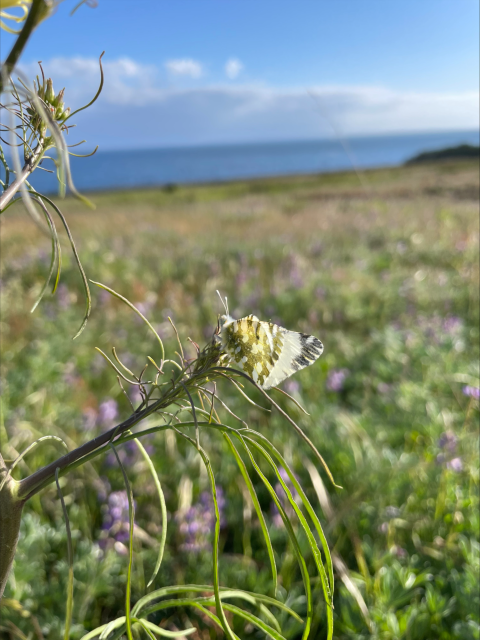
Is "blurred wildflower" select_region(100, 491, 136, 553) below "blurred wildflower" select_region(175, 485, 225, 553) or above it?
above

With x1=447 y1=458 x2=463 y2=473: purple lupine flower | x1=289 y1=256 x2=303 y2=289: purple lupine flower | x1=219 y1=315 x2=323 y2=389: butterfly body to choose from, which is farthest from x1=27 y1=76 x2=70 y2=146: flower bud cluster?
x1=289 y1=256 x2=303 y2=289: purple lupine flower

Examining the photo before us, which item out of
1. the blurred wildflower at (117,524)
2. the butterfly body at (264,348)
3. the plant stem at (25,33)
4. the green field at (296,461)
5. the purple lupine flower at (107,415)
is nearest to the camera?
the plant stem at (25,33)

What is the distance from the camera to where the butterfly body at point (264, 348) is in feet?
1.82

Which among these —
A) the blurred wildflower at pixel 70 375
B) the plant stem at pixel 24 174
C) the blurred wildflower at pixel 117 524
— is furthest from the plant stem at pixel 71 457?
the blurred wildflower at pixel 70 375

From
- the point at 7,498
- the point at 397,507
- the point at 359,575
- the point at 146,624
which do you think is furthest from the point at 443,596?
the point at 7,498

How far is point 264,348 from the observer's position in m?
0.65

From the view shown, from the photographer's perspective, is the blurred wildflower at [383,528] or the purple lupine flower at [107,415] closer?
the blurred wildflower at [383,528]

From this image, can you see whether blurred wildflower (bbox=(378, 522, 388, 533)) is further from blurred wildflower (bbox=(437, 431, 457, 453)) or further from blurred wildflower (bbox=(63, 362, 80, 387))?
blurred wildflower (bbox=(63, 362, 80, 387))

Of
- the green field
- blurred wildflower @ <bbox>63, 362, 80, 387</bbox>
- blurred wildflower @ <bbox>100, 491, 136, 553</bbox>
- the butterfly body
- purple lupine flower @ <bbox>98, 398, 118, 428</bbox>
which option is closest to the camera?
the butterfly body

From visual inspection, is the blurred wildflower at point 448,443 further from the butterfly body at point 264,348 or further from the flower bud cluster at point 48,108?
the flower bud cluster at point 48,108

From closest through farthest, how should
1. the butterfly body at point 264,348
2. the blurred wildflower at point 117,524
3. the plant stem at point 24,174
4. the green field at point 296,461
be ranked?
the plant stem at point 24,174, the butterfly body at point 264,348, the green field at point 296,461, the blurred wildflower at point 117,524

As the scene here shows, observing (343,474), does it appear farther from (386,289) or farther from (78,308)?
(78,308)

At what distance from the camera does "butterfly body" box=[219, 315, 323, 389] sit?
21.8 inches

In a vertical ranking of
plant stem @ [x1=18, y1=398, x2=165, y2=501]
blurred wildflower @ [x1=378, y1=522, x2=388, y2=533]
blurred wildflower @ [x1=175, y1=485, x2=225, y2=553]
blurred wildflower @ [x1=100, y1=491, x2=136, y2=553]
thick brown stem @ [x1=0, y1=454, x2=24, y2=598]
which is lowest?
blurred wildflower @ [x1=378, y1=522, x2=388, y2=533]
